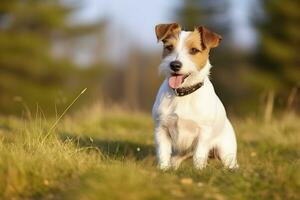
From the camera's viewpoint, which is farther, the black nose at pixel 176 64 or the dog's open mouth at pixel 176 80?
the dog's open mouth at pixel 176 80

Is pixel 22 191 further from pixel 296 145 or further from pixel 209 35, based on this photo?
pixel 296 145

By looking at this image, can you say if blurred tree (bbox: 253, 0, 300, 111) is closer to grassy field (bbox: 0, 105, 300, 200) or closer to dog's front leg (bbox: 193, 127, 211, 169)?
dog's front leg (bbox: 193, 127, 211, 169)

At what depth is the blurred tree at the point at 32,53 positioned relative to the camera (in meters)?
30.6

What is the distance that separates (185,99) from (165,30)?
773mm

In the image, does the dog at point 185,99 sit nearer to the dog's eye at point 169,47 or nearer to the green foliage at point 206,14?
the dog's eye at point 169,47

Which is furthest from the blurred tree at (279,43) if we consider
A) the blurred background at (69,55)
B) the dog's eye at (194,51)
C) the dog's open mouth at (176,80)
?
the dog's open mouth at (176,80)

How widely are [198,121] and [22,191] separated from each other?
227 centimetres

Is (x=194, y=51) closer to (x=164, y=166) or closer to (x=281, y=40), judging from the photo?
(x=164, y=166)

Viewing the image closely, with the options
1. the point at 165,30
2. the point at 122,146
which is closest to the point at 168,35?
the point at 165,30

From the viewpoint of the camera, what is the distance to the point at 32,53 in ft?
102

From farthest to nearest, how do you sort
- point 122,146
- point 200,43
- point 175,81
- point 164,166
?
point 122,146
point 200,43
point 175,81
point 164,166

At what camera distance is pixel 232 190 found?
4809 mm

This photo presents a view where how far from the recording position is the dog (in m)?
6.54

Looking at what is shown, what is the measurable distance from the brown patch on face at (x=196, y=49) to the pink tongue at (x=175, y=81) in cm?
24
